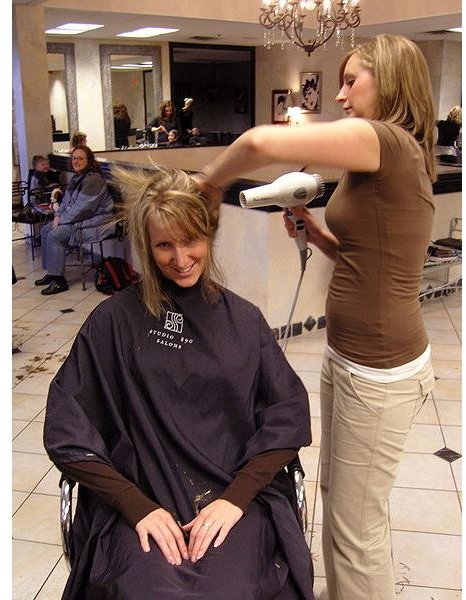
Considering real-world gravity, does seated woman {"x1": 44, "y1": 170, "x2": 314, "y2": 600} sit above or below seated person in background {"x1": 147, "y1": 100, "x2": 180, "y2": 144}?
below

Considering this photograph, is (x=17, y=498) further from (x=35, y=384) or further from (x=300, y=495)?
(x=300, y=495)

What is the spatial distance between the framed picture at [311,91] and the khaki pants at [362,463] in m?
9.90

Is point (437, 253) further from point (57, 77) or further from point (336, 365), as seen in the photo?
point (57, 77)

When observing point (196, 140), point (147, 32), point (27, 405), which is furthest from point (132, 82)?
point (27, 405)

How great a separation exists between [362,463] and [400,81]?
2.58 ft

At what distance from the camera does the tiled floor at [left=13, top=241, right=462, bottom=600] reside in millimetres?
2020

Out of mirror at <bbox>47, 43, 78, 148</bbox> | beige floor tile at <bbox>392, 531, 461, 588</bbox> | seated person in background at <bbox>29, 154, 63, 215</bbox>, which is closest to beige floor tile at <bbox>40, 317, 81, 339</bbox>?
seated person in background at <bbox>29, 154, 63, 215</bbox>

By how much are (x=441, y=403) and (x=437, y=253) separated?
1.40 m

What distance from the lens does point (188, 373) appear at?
141 cm

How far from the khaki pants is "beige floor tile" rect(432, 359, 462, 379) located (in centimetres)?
204

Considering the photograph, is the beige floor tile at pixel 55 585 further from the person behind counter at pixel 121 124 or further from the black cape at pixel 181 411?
the person behind counter at pixel 121 124

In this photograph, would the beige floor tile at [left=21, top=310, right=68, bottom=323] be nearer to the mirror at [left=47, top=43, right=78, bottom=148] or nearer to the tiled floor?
the tiled floor

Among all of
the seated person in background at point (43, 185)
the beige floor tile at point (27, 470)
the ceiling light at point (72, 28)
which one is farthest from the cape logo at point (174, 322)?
the ceiling light at point (72, 28)

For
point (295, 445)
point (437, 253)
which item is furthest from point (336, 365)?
point (437, 253)
